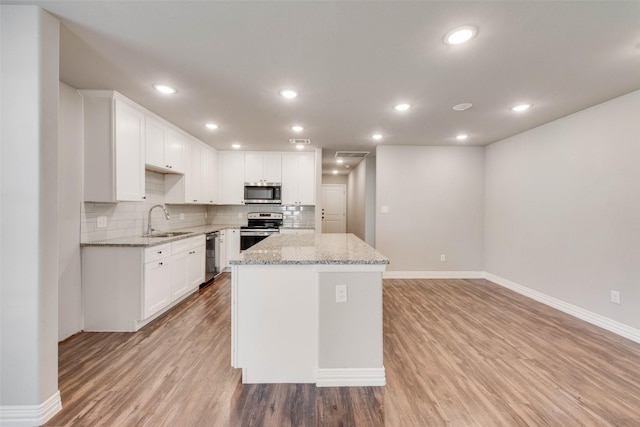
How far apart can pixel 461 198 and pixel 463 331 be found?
9.17 feet

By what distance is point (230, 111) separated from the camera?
10.2ft

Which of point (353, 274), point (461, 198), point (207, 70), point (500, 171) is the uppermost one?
point (207, 70)

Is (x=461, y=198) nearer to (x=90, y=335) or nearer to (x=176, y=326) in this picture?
(x=176, y=326)

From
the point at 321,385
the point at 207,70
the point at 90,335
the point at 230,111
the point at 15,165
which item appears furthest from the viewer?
the point at 230,111

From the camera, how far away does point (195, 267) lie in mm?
3838

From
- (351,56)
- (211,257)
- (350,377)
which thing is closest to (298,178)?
(211,257)

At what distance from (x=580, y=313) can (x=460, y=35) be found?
3429 millimetres

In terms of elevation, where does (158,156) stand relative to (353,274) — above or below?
above

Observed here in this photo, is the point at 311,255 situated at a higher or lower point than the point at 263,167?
lower

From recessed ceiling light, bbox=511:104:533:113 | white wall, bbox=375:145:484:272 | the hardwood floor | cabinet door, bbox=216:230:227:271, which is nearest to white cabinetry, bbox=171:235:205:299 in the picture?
the hardwood floor

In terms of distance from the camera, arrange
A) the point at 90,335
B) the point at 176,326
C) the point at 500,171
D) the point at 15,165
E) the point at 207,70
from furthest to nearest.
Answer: the point at 500,171
the point at 176,326
the point at 90,335
the point at 207,70
the point at 15,165

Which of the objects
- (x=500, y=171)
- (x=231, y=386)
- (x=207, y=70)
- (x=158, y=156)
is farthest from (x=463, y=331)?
(x=158, y=156)

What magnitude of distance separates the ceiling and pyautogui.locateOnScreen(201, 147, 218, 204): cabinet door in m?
1.47

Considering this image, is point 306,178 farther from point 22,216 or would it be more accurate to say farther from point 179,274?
Answer: point 22,216
